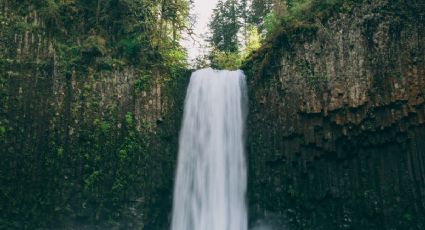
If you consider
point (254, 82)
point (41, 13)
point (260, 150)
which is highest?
point (41, 13)

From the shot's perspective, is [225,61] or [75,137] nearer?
[75,137]

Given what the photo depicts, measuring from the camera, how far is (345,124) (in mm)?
11531

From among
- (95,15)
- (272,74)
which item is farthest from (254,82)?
(95,15)

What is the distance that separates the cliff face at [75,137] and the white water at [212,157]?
0.51m

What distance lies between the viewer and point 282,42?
13477 mm

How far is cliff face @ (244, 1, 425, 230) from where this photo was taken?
1080cm

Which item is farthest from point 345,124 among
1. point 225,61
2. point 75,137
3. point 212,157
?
point 225,61

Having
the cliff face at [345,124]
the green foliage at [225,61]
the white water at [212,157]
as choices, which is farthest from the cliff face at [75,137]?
the green foliage at [225,61]

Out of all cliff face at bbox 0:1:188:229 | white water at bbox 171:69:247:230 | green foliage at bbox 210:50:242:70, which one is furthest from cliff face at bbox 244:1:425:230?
green foliage at bbox 210:50:242:70

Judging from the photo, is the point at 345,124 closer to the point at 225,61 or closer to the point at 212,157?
the point at 212,157

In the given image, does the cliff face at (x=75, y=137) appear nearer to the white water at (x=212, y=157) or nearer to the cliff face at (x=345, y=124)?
the white water at (x=212, y=157)

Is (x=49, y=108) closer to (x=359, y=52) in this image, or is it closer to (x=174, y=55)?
(x=174, y=55)

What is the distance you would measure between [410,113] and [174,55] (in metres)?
8.38

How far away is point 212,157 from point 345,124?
443cm
